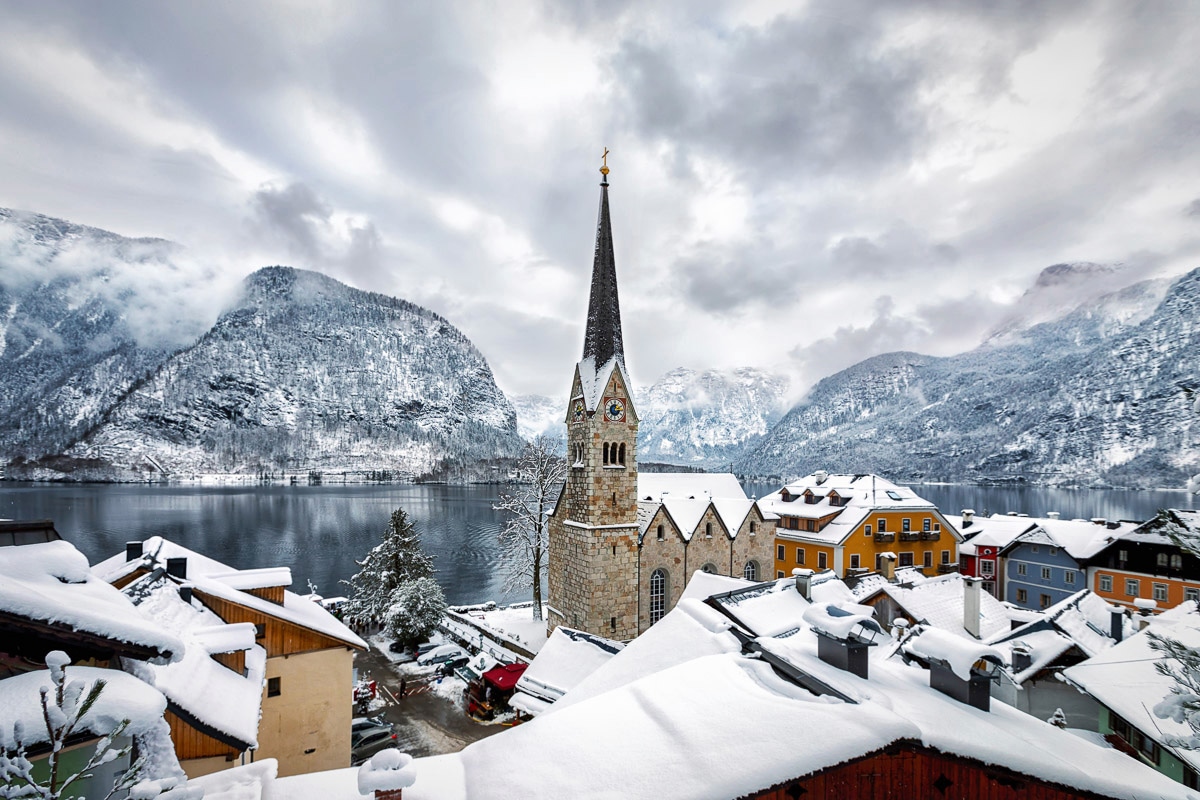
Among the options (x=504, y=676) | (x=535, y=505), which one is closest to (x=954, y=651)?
(x=504, y=676)

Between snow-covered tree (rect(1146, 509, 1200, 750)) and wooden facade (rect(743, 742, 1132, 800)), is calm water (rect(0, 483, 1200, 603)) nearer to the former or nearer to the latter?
wooden facade (rect(743, 742, 1132, 800))

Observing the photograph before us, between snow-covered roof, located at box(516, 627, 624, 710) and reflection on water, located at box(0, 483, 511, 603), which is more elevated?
snow-covered roof, located at box(516, 627, 624, 710)

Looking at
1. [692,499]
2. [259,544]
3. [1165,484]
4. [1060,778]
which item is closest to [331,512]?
[259,544]

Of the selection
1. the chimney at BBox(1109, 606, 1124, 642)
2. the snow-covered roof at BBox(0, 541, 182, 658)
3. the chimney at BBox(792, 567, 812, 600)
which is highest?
the snow-covered roof at BBox(0, 541, 182, 658)

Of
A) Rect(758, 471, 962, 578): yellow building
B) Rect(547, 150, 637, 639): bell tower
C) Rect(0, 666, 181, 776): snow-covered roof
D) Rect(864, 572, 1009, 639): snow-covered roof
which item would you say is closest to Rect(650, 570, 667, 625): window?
Rect(547, 150, 637, 639): bell tower

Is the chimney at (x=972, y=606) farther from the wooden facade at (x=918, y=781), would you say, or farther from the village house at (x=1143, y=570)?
the wooden facade at (x=918, y=781)

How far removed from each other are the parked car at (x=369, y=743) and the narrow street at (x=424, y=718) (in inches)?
28.3

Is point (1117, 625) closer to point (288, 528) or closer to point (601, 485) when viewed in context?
point (601, 485)

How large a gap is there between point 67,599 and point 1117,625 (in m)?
28.0

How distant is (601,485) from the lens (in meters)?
27.5

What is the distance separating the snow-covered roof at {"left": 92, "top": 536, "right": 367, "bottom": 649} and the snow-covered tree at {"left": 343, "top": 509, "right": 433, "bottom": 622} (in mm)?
15895

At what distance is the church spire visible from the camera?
28.6 meters

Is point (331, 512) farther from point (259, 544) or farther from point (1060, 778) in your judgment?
point (1060, 778)

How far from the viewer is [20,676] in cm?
550
